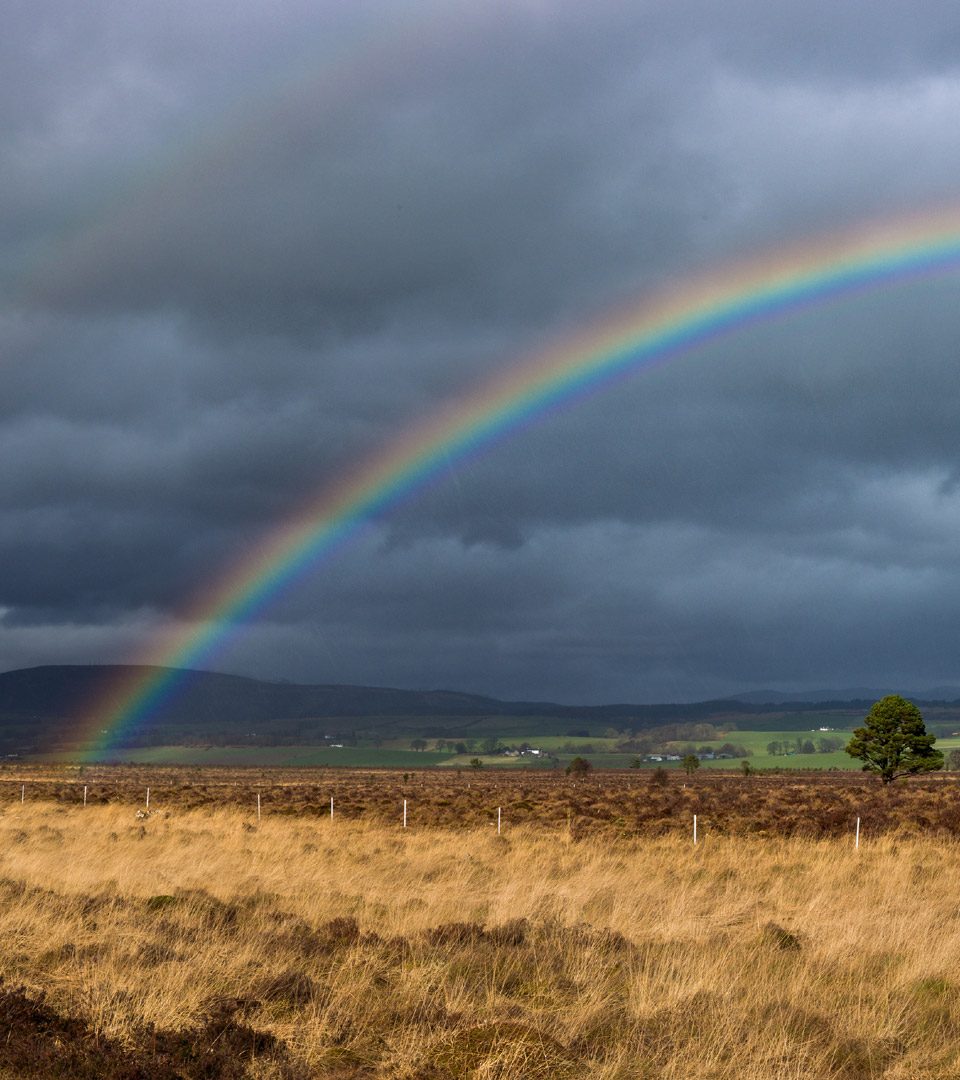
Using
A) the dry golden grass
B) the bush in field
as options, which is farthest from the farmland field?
the bush in field

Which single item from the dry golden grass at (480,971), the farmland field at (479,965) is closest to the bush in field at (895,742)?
the farmland field at (479,965)

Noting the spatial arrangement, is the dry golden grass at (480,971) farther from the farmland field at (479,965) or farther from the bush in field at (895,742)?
the bush in field at (895,742)

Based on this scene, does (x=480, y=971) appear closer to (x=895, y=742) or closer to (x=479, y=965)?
(x=479, y=965)

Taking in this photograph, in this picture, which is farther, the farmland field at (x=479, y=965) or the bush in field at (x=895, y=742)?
the bush in field at (x=895, y=742)

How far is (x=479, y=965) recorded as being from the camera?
11.4 metres

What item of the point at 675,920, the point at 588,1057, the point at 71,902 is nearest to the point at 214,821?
the point at 71,902

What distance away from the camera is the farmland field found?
7984 millimetres

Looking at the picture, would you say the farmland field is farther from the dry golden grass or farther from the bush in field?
the bush in field

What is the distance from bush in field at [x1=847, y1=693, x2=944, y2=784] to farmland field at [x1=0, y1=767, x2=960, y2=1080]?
4347 centimetres

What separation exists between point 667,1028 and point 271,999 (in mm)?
3429

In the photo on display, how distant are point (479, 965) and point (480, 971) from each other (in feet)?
1.32

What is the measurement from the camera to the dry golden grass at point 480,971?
26.2 ft

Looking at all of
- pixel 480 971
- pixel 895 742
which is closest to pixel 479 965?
pixel 480 971

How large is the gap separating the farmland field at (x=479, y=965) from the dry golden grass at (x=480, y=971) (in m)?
0.03
